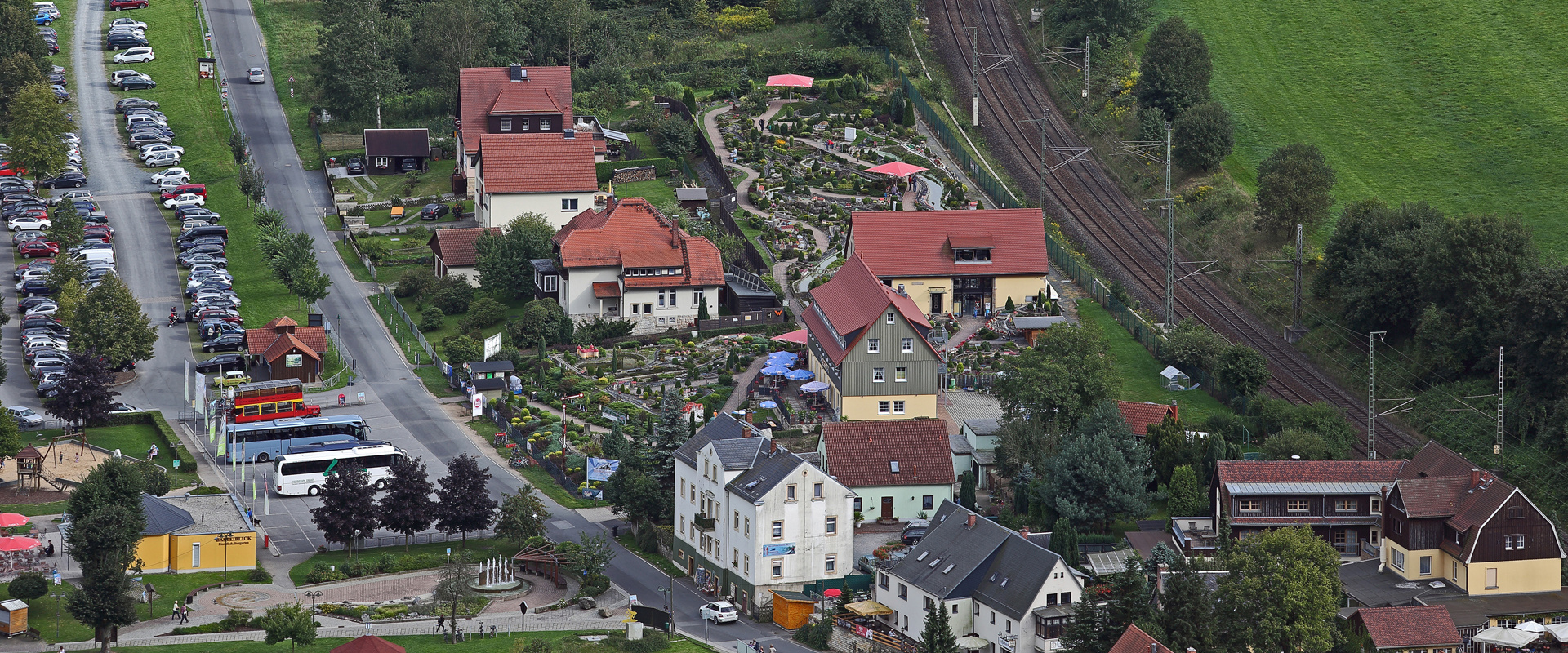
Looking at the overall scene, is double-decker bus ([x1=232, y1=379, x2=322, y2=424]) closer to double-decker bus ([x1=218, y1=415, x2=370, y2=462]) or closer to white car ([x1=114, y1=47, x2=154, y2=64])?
double-decker bus ([x1=218, y1=415, x2=370, y2=462])

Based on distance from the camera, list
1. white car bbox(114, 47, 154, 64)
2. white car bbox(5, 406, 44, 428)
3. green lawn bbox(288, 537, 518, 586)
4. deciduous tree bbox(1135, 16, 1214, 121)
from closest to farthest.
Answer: green lawn bbox(288, 537, 518, 586) → white car bbox(5, 406, 44, 428) → deciduous tree bbox(1135, 16, 1214, 121) → white car bbox(114, 47, 154, 64)

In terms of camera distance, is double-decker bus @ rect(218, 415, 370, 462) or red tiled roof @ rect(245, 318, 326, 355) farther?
red tiled roof @ rect(245, 318, 326, 355)

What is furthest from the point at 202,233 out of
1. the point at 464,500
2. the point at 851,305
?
the point at 464,500

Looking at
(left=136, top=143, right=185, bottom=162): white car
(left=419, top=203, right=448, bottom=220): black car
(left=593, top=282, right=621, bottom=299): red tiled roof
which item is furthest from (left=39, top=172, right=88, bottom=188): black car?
(left=593, top=282, right=621, bottom=299): red tiled roof

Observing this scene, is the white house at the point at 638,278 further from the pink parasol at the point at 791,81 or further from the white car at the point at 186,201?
the pink parasol at the point at 791,81

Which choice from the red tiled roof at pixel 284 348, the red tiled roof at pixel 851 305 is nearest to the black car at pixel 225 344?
the red tiled roof at pixel 284 348

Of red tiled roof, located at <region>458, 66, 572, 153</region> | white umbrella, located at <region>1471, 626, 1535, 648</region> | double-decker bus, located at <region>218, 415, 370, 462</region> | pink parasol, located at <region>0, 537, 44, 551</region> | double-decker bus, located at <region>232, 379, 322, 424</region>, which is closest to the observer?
white umbrella, located at <region>1471, 626, 1535, 648</region>

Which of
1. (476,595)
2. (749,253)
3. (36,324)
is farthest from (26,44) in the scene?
(476,595)
